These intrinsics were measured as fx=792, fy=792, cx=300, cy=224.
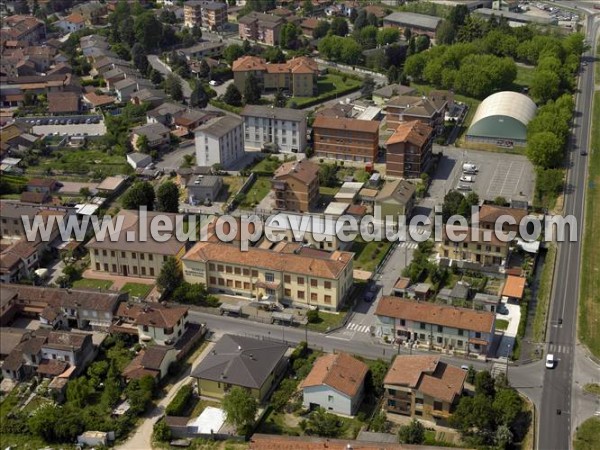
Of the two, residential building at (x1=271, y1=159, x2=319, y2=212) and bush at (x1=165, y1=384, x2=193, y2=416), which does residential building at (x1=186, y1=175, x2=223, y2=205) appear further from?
bush at (x1=165, y1=384, x2=193, y2=416)

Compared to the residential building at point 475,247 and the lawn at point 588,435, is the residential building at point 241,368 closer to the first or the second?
the lawn at point 588,435

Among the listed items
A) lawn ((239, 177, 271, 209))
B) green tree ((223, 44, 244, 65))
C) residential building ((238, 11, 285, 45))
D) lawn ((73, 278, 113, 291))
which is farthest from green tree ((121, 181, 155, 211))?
residential building ((238, 11, 285, 45))

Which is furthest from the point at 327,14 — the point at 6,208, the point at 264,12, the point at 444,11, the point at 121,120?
the point at 6,208

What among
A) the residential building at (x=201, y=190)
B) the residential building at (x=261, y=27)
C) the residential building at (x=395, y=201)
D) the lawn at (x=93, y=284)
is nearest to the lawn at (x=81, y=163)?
the residential building at (x=201, y=190)

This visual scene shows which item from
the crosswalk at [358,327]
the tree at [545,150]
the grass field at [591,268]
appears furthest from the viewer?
the tree at [545,150]

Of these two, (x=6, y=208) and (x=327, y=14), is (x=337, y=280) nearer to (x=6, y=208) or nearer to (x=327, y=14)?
(x=6, y=208)

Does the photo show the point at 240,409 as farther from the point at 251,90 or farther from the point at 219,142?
the point at 251,90
